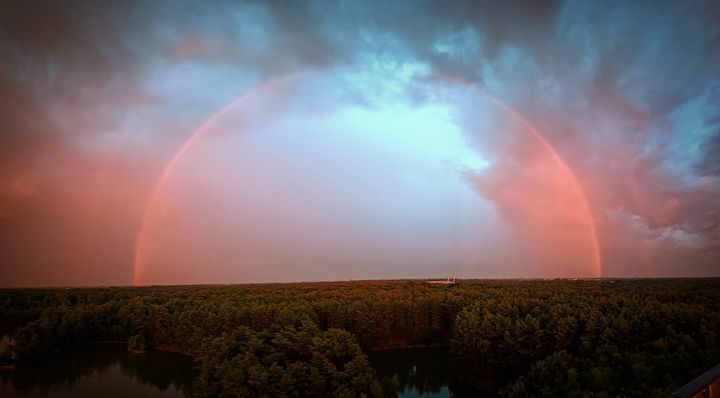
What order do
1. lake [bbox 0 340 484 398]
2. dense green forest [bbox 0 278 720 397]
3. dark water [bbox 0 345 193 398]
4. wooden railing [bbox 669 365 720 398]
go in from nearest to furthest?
wooden railing [bbox 669 365 720 398] → dense green forest [bbox 0 278 720 397] → dark water [bbox 0 345 193 398] → lake [bbox 0 340 484 398]

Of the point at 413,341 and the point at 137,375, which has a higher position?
the point at 413,341

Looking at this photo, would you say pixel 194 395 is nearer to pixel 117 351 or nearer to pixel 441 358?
pixel 441 358

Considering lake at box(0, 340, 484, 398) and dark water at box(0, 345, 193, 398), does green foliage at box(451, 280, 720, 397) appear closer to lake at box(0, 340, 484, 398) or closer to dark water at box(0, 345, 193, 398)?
lake at box(0, 340, 484, 398)

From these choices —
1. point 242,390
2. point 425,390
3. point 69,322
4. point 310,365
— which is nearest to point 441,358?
point 425,390

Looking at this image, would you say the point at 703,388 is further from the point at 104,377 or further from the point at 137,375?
the point at 104,377

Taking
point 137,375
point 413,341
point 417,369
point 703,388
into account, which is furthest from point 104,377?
point 703,388

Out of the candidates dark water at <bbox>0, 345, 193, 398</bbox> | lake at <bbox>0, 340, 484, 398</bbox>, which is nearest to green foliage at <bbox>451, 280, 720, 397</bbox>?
lake at <bbox>0, 340, 484, 398</bbox>

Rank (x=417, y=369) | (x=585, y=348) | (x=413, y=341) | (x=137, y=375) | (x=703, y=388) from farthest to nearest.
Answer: (x=413, y=341)
(x=417, y=369)
(x=137, y=375)
(x=585, y=348)
(x=703, y=388)
